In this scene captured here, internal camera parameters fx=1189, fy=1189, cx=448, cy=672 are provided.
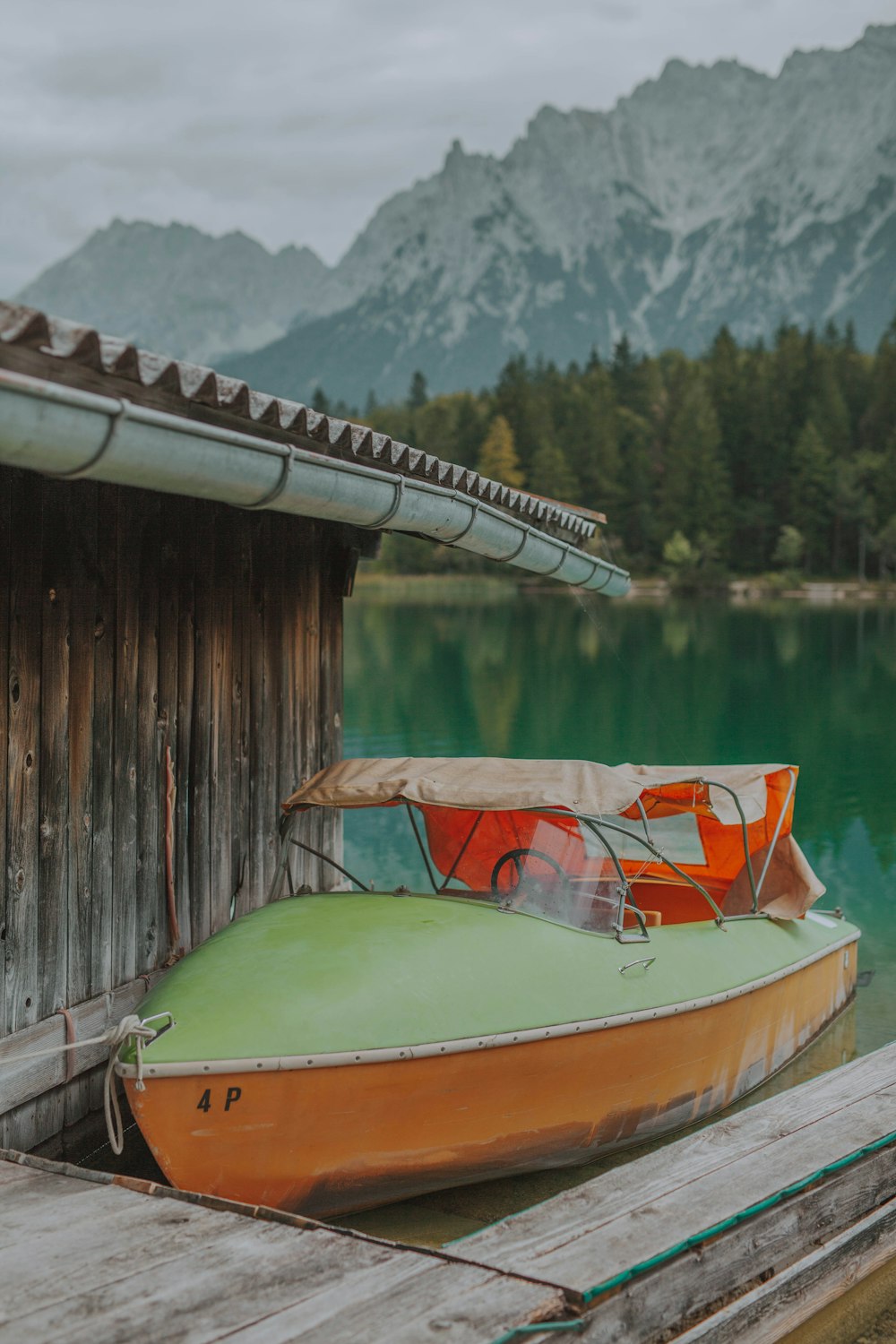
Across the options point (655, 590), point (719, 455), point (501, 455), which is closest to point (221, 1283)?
point (655, 590)

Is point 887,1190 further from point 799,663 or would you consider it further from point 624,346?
point 624,346

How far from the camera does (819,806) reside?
17203mm

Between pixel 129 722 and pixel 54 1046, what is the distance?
149 centimetres

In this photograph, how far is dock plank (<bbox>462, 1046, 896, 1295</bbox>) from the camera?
3754mm

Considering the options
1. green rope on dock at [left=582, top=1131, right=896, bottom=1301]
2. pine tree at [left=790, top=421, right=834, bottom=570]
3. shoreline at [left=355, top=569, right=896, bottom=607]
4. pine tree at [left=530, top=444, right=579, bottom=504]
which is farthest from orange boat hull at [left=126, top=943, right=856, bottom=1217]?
pine tree at [left=530, top=444, right=579, bottom=504]

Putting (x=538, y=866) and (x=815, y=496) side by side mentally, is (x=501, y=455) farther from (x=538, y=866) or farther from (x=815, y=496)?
(x=538, y=866)

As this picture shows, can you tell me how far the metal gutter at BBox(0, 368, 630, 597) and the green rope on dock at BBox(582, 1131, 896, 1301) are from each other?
110 inches

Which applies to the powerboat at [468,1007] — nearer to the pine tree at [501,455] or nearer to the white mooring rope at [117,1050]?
the white mooring rope at [117,1050]

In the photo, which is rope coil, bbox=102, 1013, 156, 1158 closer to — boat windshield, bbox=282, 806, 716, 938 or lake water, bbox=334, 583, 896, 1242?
lake water, bbox=334, 583, 896, 1242

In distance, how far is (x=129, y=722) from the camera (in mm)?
5688

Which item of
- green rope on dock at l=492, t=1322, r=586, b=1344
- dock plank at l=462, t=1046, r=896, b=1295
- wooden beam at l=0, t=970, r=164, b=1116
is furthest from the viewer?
wooden beam at l=0, t=970, r=164, b=1116

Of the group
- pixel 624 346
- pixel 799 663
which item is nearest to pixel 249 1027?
pixel 799 663

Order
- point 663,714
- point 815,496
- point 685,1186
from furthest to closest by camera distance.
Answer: point 815,496, point 663,714, point 685,1186

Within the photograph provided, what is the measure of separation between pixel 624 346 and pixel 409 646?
79.9 metres
